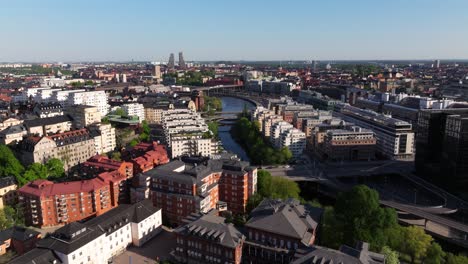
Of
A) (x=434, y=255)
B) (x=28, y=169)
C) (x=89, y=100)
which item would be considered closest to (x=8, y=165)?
(x=28, y=169)

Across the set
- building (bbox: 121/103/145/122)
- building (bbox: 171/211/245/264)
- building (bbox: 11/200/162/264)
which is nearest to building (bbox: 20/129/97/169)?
building (bbox: 11/200/162/264)

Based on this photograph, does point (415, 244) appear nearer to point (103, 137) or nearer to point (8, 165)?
point (8, 165)

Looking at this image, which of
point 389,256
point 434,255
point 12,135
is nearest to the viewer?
point 389,256

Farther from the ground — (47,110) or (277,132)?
(47,110)

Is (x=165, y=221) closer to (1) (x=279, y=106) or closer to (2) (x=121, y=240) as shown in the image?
(2) (x=121, y=240)

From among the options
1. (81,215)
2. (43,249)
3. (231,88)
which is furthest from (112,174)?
(231,88)

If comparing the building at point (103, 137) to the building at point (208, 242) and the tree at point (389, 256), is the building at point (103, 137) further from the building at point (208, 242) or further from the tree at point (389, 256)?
the tree at point (389, 256)

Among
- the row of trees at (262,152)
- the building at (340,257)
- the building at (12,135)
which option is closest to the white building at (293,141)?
the row of trees at (262,152)
